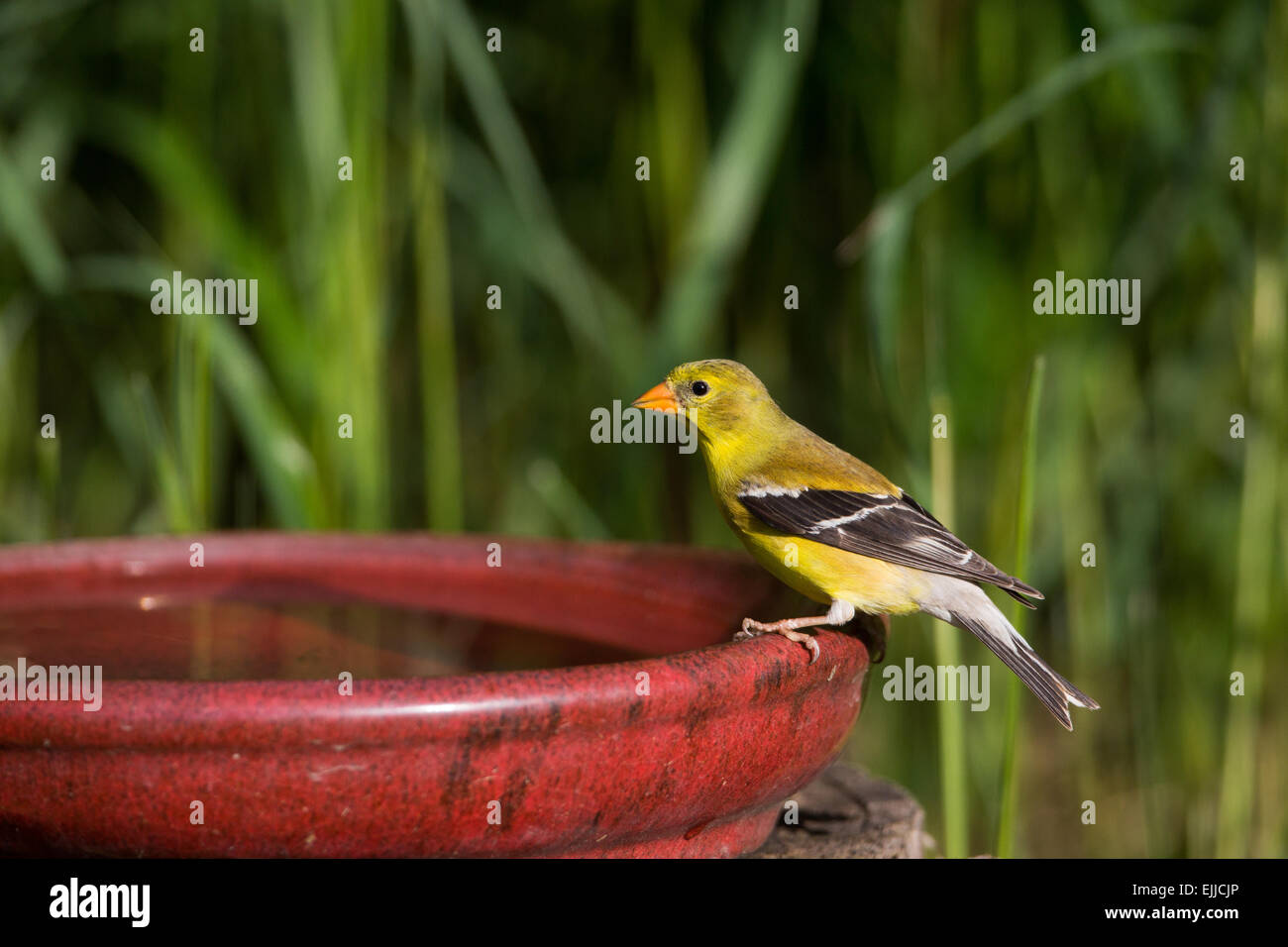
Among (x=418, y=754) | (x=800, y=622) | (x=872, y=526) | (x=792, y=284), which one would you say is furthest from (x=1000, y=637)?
(x=792, y=284)

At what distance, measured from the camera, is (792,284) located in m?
3.23

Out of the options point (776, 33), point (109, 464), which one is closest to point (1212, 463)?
point (776, 33)

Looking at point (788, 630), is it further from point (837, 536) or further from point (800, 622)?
point (837, 536)

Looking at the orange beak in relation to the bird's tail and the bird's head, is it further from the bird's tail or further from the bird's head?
the bird's tail

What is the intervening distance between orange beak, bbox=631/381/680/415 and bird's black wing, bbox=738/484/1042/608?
273mm

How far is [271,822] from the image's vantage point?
4.13 feet

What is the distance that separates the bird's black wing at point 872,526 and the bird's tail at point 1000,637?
7 cm

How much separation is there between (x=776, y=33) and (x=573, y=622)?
4.03 ft

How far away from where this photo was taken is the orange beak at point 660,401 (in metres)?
2.35

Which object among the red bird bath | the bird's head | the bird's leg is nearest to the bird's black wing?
the bird's leg

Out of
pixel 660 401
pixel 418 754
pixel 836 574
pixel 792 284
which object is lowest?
pixel 418 754

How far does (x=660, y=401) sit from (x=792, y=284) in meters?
0.99

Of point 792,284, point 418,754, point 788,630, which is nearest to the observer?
point 418,754

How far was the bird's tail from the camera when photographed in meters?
1.95
